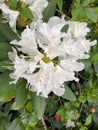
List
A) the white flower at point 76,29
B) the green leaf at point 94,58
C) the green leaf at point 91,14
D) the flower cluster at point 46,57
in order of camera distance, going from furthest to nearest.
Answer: the green leaf at point 94,58
the green leaf at point 91,14
the white flower at point 76,29
the flower cluster at point 46,57

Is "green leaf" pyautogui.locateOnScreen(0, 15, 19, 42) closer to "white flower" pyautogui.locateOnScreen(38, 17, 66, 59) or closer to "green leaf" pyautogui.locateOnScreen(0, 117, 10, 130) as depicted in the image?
"white flower" pyautogui.locateOnScreen(38, 17, 66, 59)

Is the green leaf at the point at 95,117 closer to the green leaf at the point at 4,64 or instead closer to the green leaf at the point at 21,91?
the green leaf at the point at 21,91

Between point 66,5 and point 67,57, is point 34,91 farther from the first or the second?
point 66,5

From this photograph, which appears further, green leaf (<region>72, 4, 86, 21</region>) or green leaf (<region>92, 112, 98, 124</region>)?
green leaf (<region>92, 112, 98, 124</region>)

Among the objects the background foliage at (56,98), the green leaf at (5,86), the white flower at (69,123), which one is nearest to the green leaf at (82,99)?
the background foliage at (56,98)

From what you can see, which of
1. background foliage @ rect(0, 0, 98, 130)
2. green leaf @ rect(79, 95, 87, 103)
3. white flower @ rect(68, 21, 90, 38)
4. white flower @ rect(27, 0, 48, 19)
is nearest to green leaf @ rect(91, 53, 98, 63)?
background foliage @ rect(0, 0, 98, 130)

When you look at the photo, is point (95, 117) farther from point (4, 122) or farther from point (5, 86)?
point (5, 86)

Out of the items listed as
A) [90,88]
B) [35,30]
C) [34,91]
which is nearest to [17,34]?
[35,30]
